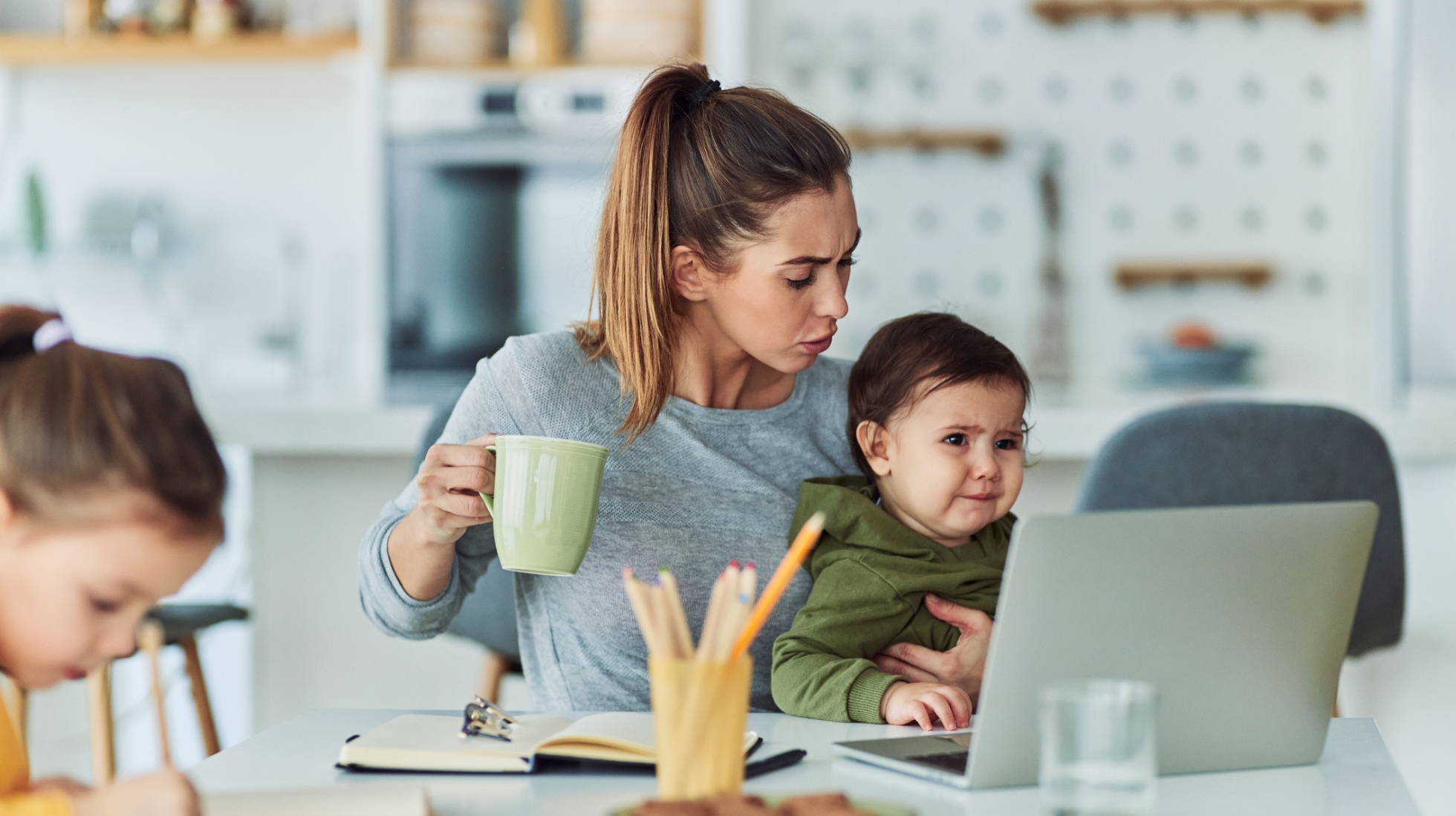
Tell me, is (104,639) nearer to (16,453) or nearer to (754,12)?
(16,453)

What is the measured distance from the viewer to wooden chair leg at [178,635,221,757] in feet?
7.36

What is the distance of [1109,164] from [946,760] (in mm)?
3088

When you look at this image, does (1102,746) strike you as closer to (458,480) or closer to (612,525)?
(458,480)

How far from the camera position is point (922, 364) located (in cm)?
132

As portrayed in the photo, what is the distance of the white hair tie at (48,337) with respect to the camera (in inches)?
29.3

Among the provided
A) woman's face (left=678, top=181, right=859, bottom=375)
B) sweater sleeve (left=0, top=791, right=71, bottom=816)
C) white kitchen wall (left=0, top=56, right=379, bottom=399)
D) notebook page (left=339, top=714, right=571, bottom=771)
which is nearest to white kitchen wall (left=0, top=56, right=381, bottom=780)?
white kitchen wall (left=0, top=56, right=379, bottom=399)

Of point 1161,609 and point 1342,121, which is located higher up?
point 1342,121

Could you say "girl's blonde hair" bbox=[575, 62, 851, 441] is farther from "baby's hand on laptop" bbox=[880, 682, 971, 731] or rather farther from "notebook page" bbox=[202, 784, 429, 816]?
"notebook page" bbox=[202, 784, 429, 816]

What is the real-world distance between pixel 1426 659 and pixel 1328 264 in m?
1.49

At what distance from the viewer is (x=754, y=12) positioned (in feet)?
11.9

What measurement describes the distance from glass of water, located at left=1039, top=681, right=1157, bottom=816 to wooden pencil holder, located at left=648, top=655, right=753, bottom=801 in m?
0.16

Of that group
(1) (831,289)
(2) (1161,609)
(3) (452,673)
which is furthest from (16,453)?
(3) (452,673)

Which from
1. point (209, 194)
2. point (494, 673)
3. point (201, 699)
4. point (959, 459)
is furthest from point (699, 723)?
point (209, 194)

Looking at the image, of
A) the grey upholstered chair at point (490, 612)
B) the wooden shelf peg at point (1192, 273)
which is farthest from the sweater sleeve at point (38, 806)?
the wooden shelf peg at point (1192, 273)
